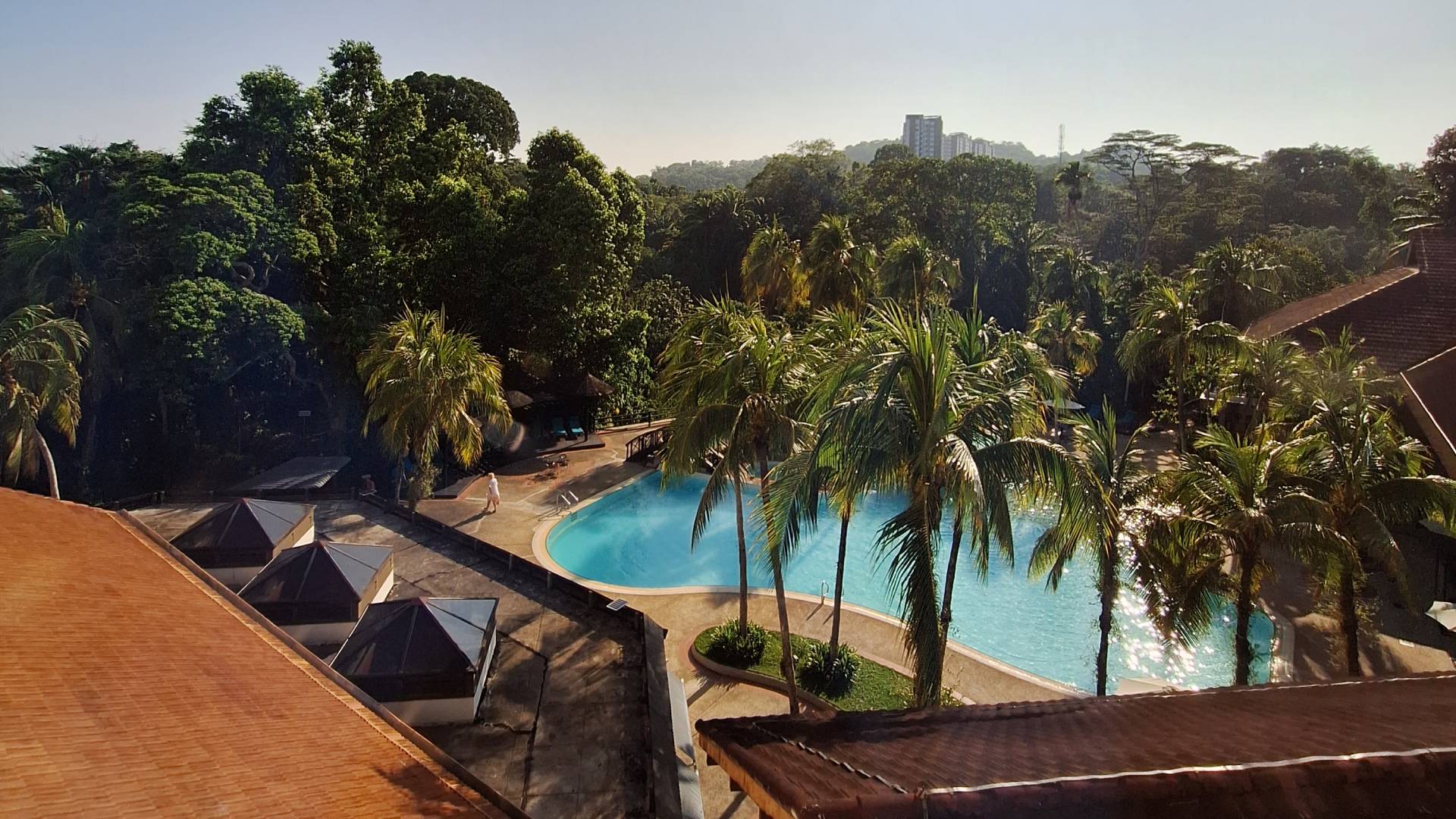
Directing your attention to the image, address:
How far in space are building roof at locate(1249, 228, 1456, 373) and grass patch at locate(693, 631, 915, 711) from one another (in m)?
19.1

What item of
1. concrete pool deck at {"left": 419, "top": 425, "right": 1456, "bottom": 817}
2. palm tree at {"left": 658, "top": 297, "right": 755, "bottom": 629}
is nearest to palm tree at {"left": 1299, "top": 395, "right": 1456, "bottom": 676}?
concrete pool deck at {"left": 419, "top": 425, "right": 1456, "bottom": 817}

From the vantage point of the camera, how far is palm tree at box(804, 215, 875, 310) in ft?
95.7

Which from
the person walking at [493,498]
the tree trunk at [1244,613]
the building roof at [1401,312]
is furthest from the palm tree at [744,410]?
the building roof at [1401,312]

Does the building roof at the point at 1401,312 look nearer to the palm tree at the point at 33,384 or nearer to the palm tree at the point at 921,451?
the palm tree at the point at 921,451

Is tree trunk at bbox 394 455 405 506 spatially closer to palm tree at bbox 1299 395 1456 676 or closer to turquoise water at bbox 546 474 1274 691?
turquoise water at bbox 546 474 1274 691

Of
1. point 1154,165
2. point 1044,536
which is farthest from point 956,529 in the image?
point 1154,165

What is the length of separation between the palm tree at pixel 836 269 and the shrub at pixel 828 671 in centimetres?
1712

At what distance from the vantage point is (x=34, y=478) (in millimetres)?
22172

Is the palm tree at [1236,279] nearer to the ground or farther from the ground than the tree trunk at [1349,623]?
farther from the ground

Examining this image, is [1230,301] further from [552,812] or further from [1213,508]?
[552,812]

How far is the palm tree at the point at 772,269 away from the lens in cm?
3244

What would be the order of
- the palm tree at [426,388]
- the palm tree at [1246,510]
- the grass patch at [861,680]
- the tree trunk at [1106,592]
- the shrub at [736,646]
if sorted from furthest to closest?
1. the palm tree at [426,388]
2. the shrub at [736,646]
3. the grass patch at [861,680]
4. the tree trunk at [1106,592]
5. the palm tree at [1246,510]

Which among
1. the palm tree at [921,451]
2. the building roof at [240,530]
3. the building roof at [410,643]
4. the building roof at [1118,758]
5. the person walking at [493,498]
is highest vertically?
the palm tree at [921,451]

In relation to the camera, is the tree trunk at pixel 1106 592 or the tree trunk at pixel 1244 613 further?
the tree trunk at pixel 1106 592
